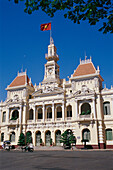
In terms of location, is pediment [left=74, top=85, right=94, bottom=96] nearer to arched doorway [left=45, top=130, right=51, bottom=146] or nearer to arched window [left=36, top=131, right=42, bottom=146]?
arched doorway [left=45, top=130, right=51, bottom=146]

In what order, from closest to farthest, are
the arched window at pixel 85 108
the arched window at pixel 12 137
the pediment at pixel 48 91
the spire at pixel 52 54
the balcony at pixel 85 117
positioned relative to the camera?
the balcony at pixel 85 117 → the arched window at pixel 85 108 → the pediment at pixel 48 91 → the arched window at pixel 12 137 → the spire at pixel 52 54

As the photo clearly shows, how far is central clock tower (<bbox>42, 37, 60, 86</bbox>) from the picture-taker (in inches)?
1773

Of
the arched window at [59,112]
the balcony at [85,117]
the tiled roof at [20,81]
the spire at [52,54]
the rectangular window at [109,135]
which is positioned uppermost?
the spire at [52,54]

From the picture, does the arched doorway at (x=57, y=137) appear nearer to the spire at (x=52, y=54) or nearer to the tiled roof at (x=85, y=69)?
the tiled roof at (x=85, y=69)

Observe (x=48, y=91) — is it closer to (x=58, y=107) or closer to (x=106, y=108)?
(x=58, y=107)

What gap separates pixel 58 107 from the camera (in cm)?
4303

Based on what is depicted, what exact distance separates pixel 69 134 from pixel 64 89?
1000cm

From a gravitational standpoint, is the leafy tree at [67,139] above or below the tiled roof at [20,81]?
below

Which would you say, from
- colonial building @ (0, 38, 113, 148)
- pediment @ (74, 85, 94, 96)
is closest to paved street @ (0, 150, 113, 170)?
colonial building @ (0, 38, 113, 148)

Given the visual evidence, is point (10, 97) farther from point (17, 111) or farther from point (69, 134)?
point (69, 134)

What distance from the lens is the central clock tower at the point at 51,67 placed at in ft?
148

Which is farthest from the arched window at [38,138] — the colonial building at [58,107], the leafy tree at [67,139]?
the leafy tree at [67,139]

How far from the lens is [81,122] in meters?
36.6

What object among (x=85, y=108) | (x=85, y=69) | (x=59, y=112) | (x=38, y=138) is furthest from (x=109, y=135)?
(x=38, y=138)
